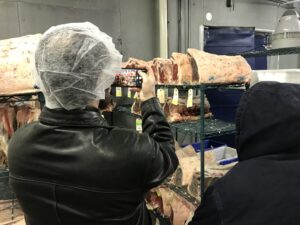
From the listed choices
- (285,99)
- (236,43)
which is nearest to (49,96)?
(285,99)

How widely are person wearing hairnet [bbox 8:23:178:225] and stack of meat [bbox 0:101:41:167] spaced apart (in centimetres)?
84

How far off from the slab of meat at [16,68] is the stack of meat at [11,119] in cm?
30

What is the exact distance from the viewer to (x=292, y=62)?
15.9ft

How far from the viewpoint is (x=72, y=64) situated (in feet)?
3.06

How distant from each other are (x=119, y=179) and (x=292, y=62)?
16.1 feet

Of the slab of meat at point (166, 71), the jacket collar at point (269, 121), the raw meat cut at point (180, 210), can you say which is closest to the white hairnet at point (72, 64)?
the jacket collar at point (269, 121)

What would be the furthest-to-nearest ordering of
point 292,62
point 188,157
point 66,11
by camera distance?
point 292,62 < point 66,11 < point 188,157

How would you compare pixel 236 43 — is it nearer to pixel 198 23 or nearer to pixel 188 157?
pixel 198 23

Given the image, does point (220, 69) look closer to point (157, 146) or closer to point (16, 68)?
point (157, 146)

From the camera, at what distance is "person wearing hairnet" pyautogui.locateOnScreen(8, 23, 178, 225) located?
2.93 ft

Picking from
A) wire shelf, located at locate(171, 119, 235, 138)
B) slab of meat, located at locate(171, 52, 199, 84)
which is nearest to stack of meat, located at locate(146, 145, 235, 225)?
wire shelf, located at locate(171, 119, 235, 138)

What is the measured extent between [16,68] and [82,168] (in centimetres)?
94

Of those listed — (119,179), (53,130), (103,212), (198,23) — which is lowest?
(103,212)

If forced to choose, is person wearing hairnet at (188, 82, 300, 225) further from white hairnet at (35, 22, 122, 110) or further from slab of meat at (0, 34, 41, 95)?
slab of meat at (0, 34, 41, 95)
